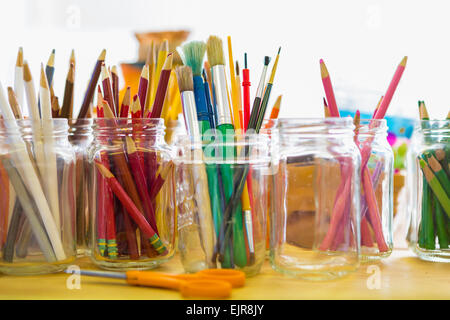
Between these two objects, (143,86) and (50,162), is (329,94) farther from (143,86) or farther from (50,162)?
(50,162)

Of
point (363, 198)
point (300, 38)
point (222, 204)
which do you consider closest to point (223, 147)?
point (222, 204)

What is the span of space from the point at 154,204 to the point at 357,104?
670 mm

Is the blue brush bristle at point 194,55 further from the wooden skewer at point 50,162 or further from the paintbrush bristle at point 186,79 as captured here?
the wooden skewer at point 50,162

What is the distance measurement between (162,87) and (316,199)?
22cm

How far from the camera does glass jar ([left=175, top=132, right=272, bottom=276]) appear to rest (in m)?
0.52

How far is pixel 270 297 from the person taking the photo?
0.47m

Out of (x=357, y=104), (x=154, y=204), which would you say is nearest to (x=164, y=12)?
(x=357, y=104)

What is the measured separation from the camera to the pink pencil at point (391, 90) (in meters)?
0.61

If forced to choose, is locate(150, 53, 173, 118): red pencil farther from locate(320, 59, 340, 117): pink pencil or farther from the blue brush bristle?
locate(320, 59, 340, 117): pink pencil

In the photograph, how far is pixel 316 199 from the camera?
21.6 inches

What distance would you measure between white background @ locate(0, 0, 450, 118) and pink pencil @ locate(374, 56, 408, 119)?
0.62m

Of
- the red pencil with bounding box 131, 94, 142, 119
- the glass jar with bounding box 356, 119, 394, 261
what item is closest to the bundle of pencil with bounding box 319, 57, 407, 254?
the glass jar with bounding box 356, 119, 394, 261

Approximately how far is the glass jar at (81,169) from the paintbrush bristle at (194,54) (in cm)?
17
